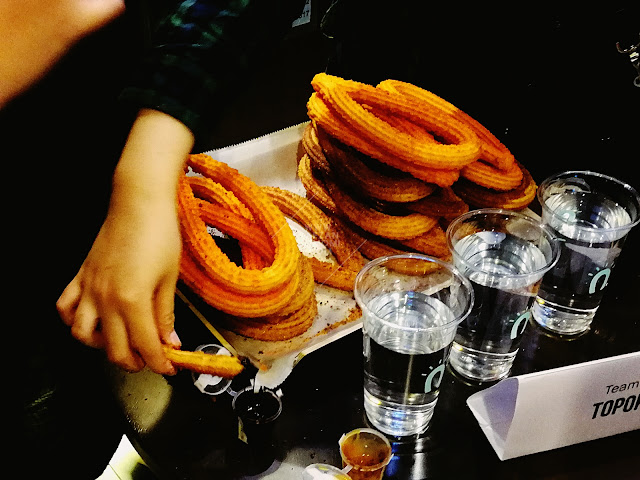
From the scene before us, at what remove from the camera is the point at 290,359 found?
0.85 m

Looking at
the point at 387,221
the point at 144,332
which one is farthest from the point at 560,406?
the point at 144,332

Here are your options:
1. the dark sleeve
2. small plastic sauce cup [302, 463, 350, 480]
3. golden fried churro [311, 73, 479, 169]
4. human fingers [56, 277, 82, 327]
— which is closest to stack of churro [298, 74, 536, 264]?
golden fried churro [311, 73, 479, 169]

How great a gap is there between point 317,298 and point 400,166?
26cm

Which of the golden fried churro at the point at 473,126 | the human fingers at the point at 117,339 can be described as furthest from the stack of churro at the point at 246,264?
the golden fried churro at the point at 473,126

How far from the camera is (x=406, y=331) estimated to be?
725mm

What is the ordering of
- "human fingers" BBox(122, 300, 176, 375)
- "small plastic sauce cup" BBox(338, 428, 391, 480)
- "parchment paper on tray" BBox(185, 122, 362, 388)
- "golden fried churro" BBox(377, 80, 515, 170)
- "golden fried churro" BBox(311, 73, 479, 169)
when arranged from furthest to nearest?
"golden fried churro" BBox(377, 80, 515, 170) → "golden fried churro" BBox(311, 73, 479, 169) → "parchment paper on tray" BBox(185, 122, 362, 388) → "small plastic sauce cup" BBox(338, 428, 391, 480) → "human fingers" BBox(122, 300, 176, 375)

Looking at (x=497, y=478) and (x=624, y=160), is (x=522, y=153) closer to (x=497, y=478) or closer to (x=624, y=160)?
(x=624, y=160)

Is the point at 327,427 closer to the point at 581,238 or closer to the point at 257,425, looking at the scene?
the point at 257,425

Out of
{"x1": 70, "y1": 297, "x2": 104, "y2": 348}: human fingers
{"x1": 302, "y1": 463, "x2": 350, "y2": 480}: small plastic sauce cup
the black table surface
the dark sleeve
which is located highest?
the dark sleeve

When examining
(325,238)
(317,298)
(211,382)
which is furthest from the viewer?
(325,238)

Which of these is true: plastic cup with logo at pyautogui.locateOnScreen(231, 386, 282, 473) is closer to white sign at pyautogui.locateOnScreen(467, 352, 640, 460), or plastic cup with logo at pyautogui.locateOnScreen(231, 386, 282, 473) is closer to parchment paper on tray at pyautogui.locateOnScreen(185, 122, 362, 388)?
parchment paper on tray at pyautogui.locateOnScreen(185, 122, 362, 388)

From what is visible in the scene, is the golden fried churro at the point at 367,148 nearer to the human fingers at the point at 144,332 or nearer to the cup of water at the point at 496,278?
the cup of water at the point at 496,278

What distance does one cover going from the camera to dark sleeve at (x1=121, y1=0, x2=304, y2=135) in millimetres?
662

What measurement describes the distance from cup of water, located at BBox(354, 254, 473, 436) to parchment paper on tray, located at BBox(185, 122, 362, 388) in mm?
88
